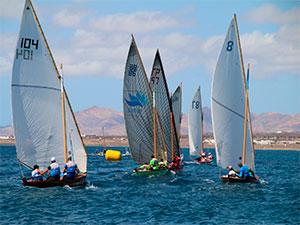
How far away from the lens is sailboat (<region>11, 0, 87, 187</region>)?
141 feet

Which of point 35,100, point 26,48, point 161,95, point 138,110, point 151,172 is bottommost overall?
point 151,172

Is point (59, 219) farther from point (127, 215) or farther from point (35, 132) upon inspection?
point (35, 132)

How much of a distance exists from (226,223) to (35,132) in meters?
18.1

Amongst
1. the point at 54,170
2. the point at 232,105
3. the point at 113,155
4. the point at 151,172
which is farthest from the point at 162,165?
the point at 54,170

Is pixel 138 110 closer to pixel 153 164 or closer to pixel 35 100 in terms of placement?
pixel 153 164

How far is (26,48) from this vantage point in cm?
4322

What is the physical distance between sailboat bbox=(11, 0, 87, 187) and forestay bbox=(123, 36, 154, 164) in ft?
42.1

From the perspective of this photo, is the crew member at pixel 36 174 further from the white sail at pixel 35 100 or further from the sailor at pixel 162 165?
the sailor at pixel 162 165

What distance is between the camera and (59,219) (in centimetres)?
3394

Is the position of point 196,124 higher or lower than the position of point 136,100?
lower

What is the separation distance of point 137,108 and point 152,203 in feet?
63.4

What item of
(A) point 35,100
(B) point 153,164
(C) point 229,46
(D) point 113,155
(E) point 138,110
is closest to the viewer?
(A) point 35,100

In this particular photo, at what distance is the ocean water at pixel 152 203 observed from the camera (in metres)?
34.2

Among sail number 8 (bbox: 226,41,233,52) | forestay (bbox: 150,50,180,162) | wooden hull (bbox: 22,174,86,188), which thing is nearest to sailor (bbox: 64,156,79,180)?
wooden hull (bbox: 22,174,86,188)
